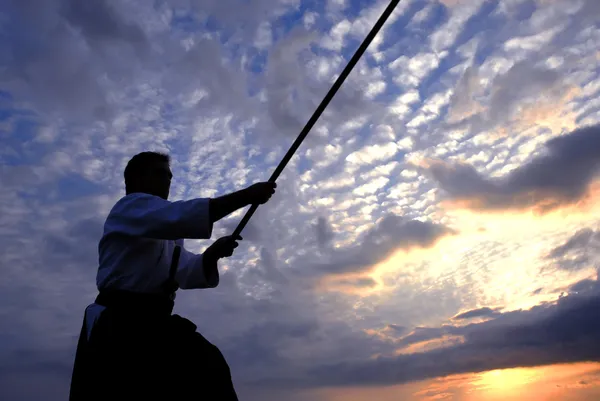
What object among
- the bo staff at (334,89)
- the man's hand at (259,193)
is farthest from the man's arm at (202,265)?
the man's hand at (259,193)

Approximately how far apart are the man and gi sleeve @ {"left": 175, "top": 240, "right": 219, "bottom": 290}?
20.9 inches

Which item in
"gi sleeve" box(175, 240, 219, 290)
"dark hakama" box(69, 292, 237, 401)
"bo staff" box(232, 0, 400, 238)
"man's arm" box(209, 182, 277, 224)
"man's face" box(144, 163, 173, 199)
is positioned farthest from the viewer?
"gi sleeve" box(175, 240, 219, 290)

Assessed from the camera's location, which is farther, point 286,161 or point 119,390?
point 286,161

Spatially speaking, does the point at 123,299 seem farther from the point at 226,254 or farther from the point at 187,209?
the point at 226,254

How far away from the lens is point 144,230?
3754 mm

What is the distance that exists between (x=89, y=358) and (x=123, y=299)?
45 cm

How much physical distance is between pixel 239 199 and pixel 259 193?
0.15 metres

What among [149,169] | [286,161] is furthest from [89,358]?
[286,161]

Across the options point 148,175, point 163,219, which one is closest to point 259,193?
point 163,219

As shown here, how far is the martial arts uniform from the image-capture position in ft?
11.9

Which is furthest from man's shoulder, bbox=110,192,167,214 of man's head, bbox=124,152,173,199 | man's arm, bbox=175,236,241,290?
man's arm, bbox=175,236,241,290

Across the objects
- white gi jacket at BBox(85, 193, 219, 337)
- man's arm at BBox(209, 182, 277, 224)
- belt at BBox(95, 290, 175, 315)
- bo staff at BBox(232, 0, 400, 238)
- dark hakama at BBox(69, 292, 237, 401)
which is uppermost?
bo staff at BBox(232, 0, 400, 238)

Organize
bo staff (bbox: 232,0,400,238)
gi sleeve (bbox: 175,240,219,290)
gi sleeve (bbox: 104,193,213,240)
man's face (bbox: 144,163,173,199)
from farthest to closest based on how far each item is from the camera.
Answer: gi sleeve (bbox: 175,240,219,290) → man's face (bbox: 144,163,173,199) → gi sleeve (bbox: 104,193,213,240) → bo staff (bbox: 232,0,400,238)

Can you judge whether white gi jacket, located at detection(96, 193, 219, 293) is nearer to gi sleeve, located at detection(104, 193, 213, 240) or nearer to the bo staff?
gi sleeve, located at detection(104, 193, 213, 240)
